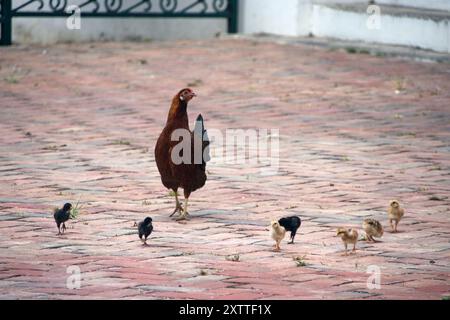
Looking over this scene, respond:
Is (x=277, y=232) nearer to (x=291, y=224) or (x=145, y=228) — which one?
(x=291, y=224)

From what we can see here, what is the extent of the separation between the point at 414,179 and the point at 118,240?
271 centimetres

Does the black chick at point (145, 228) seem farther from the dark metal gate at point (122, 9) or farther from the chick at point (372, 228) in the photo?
the dark metal gate at point (122, 9)

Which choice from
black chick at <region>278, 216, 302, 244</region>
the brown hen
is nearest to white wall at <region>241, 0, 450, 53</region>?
the brown hen

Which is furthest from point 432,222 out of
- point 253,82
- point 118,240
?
point 253,82

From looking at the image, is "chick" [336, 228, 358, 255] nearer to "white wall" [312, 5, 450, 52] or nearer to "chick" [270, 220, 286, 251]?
"chick" [270, 220, 286, 251]

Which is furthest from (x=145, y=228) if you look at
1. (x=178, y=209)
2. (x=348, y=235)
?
(x=348, y=235)

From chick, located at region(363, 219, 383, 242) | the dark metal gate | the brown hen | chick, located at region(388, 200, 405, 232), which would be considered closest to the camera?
chick, located at region(363, 219, 383, 242)

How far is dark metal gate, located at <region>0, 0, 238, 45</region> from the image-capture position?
1496cm

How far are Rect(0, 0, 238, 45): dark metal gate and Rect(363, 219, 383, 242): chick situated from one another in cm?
896

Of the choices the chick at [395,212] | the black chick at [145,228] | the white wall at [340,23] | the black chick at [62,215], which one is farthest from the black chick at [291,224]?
the white wall at [340,23]

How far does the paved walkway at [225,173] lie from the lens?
600 cm

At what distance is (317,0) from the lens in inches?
622

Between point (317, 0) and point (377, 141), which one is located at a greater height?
point (317, 0)

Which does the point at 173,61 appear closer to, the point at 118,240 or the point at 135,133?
the point at 135,133
